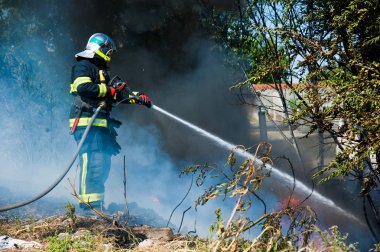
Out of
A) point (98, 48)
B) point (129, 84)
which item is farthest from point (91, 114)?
point (129, 84)

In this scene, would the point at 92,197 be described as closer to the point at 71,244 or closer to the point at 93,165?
the point at 93,165

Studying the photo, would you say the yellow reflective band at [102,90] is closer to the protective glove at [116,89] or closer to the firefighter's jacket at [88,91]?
the firefighter's jacket at [88,91]

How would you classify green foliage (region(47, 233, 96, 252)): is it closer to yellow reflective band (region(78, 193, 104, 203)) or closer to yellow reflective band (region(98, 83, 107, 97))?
yellow reflective band (region(78, 193, 104, 203))

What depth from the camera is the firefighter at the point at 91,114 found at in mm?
4242

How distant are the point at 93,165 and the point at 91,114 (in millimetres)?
525

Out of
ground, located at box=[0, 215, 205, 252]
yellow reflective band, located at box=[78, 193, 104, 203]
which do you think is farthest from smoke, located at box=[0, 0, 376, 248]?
ground, located at box=[0, 215, 205, 252]

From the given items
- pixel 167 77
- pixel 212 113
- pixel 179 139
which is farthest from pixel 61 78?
pixel 212 113

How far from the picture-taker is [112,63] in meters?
7.74

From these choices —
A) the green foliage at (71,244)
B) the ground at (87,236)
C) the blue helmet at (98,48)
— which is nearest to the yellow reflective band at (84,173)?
the ground at (87,236)

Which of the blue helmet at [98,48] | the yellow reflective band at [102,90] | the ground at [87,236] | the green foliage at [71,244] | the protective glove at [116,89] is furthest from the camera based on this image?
the blue helmet at [98,48]

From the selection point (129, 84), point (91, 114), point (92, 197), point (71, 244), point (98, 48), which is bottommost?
point (71, 244)

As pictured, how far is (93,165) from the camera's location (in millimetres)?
4340

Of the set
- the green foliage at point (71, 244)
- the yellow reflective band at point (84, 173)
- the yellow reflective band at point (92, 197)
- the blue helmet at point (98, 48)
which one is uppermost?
the blue helmet at point (98, 48)

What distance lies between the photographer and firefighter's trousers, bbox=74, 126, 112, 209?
168 inches
